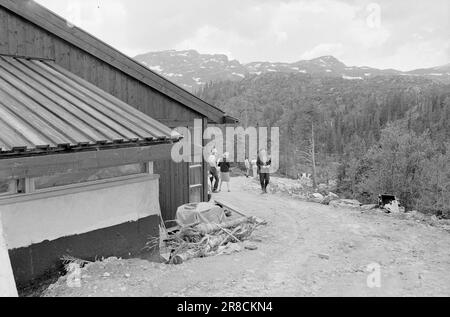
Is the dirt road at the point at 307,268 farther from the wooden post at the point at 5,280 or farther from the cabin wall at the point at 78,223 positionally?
the wooden post at the point at 5,280

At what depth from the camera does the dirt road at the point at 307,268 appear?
575 centimetres

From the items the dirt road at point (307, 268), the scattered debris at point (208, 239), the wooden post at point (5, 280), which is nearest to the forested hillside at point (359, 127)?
the dirt road at point (307, 268)

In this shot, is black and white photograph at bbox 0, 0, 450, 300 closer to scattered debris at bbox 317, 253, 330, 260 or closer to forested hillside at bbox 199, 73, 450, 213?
scattered debris at bbox 317, 253, 330, 260

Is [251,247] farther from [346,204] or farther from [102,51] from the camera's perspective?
[346,204]

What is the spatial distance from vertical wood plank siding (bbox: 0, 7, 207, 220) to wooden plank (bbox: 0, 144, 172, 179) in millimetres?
2897

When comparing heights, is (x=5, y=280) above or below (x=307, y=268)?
above

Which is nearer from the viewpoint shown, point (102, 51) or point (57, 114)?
point (57, 114)

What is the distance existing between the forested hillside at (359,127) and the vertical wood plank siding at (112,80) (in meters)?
19.8

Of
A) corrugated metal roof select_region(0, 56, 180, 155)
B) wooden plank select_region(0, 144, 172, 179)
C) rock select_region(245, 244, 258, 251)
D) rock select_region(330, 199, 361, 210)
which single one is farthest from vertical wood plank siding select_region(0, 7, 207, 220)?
rock select_region(330, 199, 361, 210)

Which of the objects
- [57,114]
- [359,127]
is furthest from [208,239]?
[359,127]

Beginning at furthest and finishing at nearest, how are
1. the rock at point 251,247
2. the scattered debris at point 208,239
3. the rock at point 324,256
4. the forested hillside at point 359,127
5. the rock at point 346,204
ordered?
the forested hillside at point 359,127 → the rock at point 346,204 → the rock at point 251,247 → the scattered debris at point 208,239 → the rock at point 324,256

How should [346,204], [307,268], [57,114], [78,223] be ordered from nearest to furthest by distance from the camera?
[78,223]
[57,114]
[307,268]
[346,204]

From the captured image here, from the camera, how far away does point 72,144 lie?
584cm

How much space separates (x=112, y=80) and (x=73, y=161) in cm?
410
